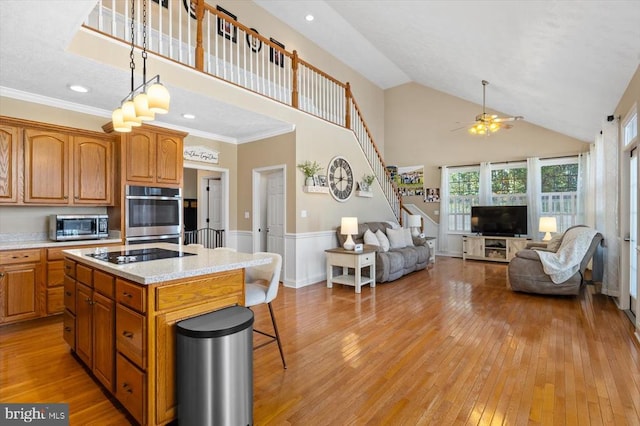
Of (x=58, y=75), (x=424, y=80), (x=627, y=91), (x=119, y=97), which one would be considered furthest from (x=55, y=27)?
(x=424, y=80)

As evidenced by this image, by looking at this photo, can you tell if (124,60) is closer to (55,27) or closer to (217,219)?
(55,27)

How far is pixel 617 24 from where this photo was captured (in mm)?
2602

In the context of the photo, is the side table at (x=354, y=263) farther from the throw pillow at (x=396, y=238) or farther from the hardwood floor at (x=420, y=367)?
the throw pillow at (x=396, y=238)

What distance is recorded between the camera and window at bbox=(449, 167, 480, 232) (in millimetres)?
8188

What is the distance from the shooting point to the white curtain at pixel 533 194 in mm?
7234

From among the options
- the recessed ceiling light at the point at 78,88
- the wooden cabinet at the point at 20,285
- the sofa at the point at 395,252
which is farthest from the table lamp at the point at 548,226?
the wooden cabinet at the point at 20,285

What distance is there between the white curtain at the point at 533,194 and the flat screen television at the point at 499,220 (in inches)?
6.4

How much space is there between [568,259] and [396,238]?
106 inches

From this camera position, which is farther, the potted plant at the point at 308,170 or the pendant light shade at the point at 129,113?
the potted plant at the point at 308,170

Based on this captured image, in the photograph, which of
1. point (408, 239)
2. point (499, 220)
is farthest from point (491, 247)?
point (408, 239)

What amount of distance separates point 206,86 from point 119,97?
3.57ft

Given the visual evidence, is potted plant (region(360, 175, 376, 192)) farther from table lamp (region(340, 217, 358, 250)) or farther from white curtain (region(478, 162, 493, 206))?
white curtain (region(478, 162, 493, 206))

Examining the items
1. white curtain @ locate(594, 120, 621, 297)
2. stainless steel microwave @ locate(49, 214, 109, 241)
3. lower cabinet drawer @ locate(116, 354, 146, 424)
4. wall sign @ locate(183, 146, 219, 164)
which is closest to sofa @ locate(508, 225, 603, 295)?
white curtain @ locate(594, 120, 621, 297)

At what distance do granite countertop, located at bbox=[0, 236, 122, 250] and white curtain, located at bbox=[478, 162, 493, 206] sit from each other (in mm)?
7669
